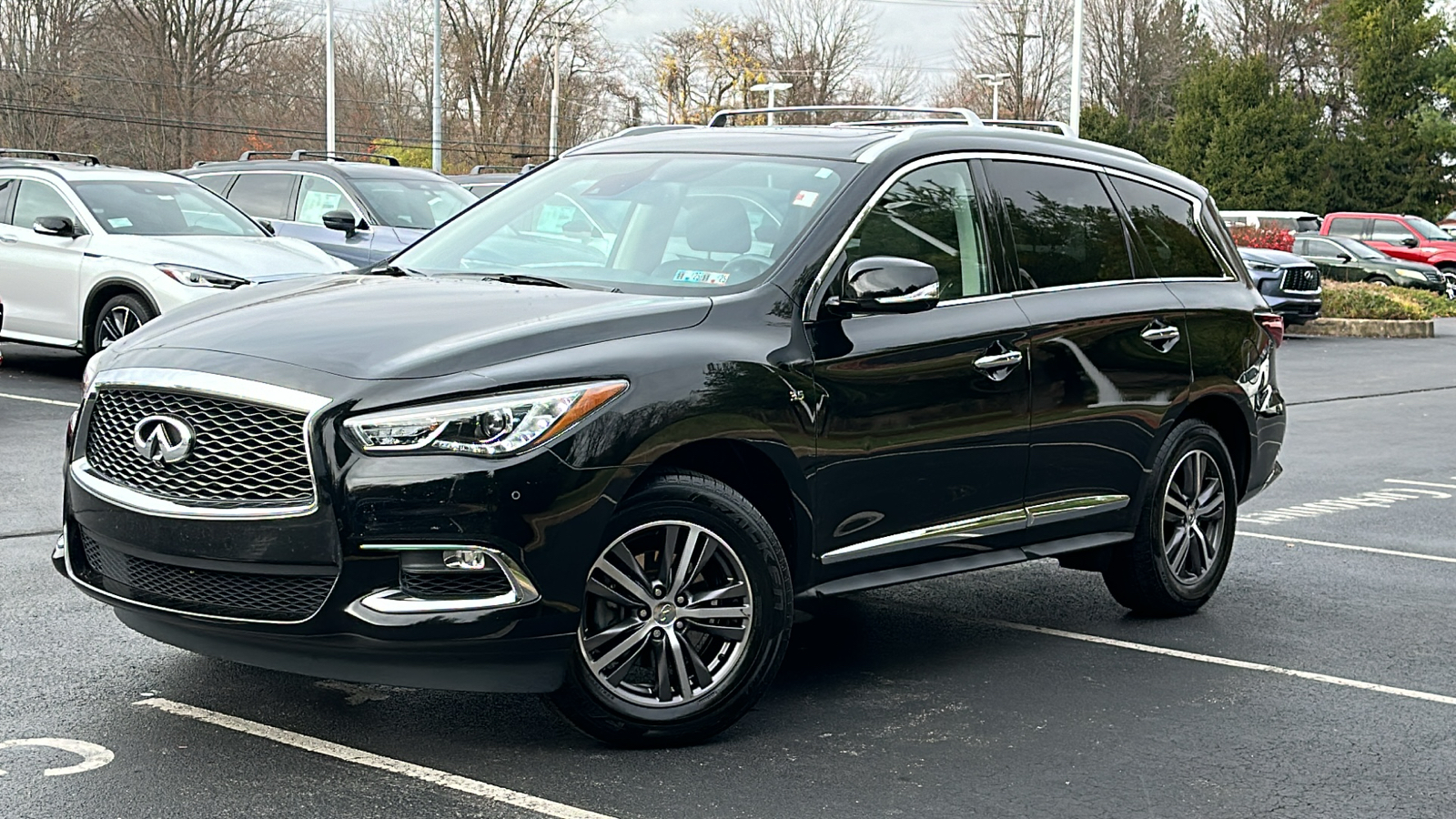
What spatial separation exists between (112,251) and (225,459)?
31.6 feet

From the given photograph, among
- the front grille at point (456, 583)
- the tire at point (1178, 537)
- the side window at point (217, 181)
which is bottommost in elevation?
the tire at point (1178, 537)

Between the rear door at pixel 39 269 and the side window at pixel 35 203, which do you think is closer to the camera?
the rear door at pixel 39 269

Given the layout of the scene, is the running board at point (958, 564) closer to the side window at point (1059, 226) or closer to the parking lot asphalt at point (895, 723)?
the parking lot asphalt at point (895, 723)

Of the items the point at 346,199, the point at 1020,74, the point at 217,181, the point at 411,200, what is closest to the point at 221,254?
the point at 346,199

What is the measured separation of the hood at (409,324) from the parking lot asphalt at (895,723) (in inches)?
42.3

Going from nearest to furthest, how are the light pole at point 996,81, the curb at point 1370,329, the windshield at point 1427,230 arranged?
the curb at point 1370,329 < the windshield at point 1427,230 < the light pole at point 996,81

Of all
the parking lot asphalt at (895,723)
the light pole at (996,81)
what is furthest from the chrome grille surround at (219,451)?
the light pole at (996,81)

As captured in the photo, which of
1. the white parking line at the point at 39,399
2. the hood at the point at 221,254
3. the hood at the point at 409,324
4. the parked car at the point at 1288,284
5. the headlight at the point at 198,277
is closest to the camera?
the hood at the point at 409,324

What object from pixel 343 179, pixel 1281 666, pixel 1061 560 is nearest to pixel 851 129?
pixel 1061 560

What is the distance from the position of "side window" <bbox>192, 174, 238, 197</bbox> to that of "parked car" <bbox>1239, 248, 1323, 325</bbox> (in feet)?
46.2

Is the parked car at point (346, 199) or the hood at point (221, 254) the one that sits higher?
the parked car at point (346, 199)

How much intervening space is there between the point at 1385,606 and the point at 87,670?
198 inches

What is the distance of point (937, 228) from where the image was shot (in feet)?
19.2

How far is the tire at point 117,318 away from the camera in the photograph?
13094mm
